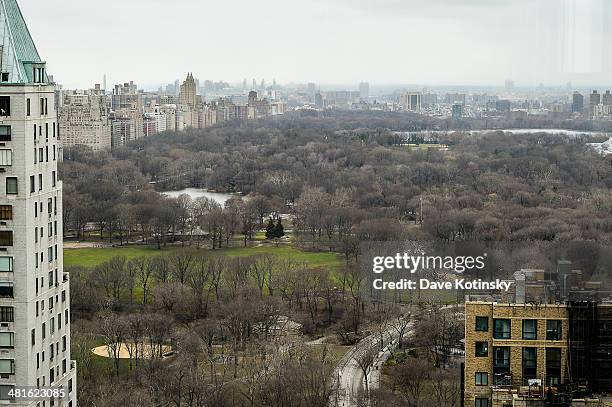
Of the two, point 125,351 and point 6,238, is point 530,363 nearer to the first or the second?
point 6,238

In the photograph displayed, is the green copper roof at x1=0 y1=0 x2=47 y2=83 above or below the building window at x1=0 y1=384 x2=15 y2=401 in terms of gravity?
above

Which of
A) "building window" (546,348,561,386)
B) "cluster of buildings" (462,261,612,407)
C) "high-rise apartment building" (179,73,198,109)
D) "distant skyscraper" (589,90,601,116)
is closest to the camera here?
"cluster of buildings" (462,261,612,407)

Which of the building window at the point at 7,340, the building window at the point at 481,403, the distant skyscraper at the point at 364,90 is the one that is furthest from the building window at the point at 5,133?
the distant skyscraper at the point at 364,90

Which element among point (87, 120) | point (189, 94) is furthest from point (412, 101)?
point (189, 94)

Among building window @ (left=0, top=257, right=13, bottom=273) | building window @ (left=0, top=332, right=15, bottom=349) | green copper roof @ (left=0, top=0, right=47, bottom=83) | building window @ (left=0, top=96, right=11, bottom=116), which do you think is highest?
green copper roof @ (left=0, top=0, right=47, bottom=83)

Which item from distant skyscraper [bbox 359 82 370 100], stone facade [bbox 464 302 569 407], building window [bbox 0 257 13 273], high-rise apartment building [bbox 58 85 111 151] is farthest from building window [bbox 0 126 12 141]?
high-rise apartment building [bbox 58 85 111 151]

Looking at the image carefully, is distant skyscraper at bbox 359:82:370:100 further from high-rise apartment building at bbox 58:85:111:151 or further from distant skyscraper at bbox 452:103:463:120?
high-rise apartment building at bbox 58:85:111:151

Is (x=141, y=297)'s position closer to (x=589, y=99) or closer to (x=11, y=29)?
(x=589, y=99)
